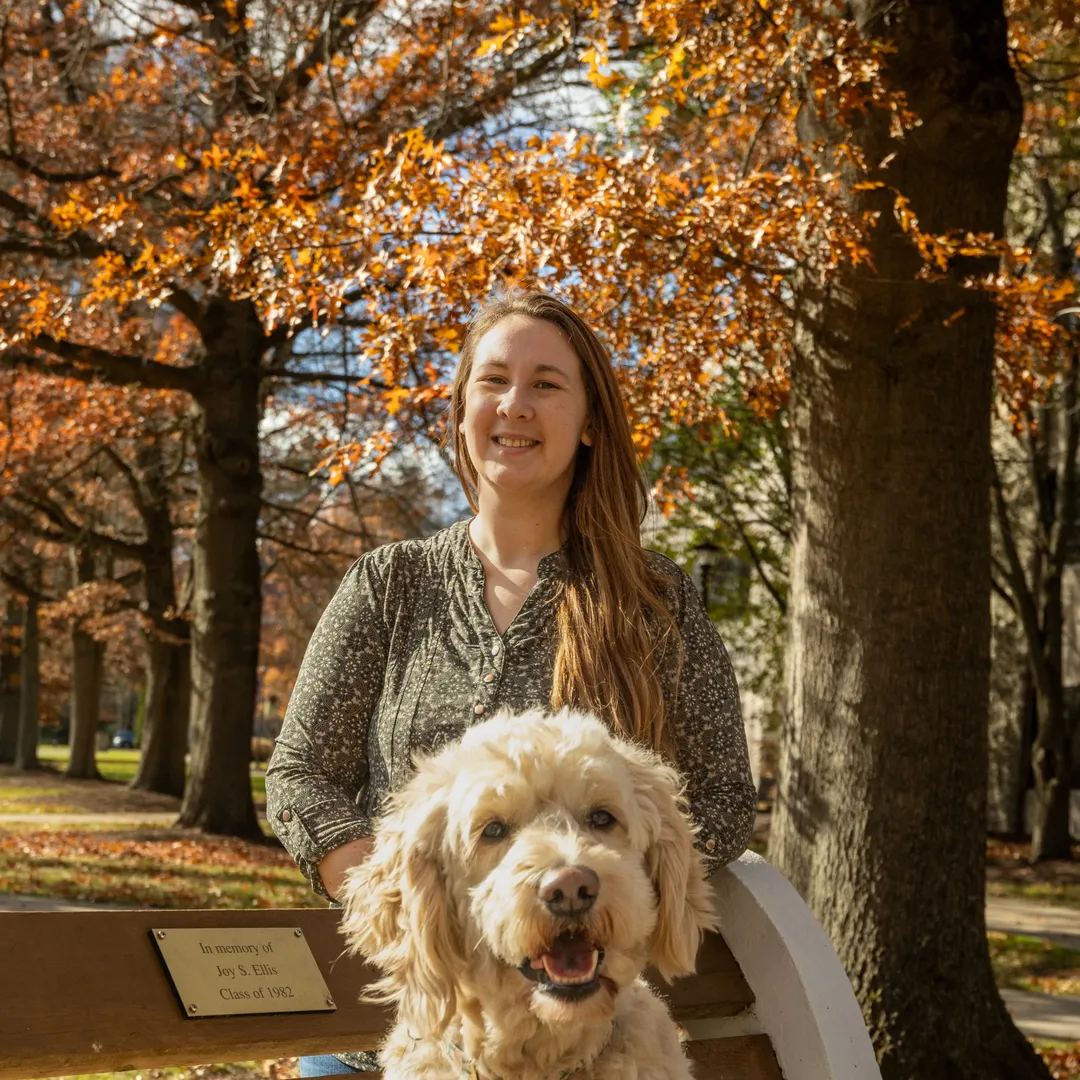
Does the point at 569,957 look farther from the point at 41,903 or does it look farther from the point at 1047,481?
the point at 1047,481

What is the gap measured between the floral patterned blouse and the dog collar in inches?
20.1

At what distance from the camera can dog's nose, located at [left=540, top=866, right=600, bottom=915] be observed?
2096mm

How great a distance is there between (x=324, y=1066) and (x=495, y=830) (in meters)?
1.21

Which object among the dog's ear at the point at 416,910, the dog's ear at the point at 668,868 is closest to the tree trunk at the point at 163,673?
the dog's ear at the point at 416,910

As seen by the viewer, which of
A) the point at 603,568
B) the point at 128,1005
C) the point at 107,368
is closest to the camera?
the point at 128,1005

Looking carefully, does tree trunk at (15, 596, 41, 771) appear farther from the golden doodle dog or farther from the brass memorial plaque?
the golden doodle dog

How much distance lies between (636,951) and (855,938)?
394 centimetres

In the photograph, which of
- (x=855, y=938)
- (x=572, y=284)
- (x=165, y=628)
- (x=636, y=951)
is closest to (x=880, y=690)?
(x=855, y=938)

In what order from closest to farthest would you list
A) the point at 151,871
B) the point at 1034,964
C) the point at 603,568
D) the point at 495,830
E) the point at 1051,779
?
the point at 495,830 < the point at 603,568 < the point at 1034,964 < the point at 151,871 < the point at 1051,779

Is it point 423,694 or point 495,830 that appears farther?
point 423,694

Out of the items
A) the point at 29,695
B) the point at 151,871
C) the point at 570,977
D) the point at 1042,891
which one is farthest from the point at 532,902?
the point at 29,695

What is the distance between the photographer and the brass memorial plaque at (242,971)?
2773mm

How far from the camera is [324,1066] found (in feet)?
10.3

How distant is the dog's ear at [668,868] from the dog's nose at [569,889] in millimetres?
270
